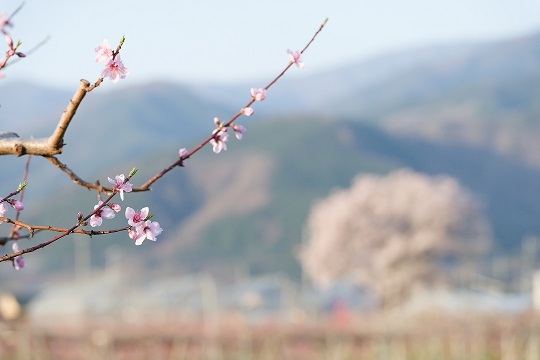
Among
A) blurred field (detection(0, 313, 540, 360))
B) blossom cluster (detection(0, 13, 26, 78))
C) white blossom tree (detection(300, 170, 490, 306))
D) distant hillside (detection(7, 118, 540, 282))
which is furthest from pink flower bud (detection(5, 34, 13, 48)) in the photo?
distant hillside (detection(7, 118, 540, 282))

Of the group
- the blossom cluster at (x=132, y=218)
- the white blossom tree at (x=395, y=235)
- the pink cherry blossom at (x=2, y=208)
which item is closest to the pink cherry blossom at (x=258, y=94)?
the blossom cluster at (x=132, y=218)

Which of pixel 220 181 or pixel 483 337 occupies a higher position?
pixel 220 181

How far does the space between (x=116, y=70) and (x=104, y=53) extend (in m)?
0.06

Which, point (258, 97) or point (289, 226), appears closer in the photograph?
point (258, 97)

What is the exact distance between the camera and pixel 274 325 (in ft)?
54.6

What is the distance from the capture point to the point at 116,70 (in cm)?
265

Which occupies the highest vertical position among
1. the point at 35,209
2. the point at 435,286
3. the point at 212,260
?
the point at 35,209

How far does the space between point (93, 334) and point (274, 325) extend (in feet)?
10.4

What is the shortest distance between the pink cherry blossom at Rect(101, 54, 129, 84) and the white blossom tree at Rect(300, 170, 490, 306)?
31.2m

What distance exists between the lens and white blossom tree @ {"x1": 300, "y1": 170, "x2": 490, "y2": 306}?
3472cm

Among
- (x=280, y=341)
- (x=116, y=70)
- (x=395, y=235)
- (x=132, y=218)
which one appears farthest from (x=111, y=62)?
(x=395, y=235)

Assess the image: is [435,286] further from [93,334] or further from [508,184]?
[508,184]

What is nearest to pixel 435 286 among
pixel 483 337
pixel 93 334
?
pixel 483 337

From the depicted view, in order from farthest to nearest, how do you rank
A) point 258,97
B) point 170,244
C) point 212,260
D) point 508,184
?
point 508,184
point 170,244
point 212,260
point 258,97
